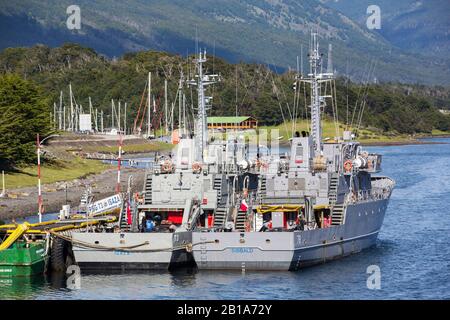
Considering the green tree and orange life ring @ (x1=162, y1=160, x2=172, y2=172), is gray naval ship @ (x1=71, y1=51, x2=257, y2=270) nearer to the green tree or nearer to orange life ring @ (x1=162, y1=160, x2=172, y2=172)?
orange life ring @ (x1=162, y1=160, x2=172, y2=172)

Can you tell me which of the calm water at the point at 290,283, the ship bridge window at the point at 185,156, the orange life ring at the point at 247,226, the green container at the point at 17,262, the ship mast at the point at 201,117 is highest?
the ship mast at the point at 201,117

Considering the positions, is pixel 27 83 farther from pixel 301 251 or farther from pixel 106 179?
pixel 301 251

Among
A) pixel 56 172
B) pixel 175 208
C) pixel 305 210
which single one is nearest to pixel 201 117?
pixel 175 208

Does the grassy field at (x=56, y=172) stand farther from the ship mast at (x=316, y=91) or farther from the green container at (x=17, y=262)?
the green container at (x=17, y=262)

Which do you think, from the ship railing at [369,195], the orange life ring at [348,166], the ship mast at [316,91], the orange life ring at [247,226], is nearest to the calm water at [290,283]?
the ship railing at [369,195]

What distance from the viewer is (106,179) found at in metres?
115

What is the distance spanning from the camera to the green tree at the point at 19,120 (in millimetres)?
102750

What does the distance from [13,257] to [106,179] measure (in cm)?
5943

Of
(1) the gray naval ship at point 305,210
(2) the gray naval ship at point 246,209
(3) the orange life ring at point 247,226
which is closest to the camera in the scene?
(1) the gray naval ship at point 305,210

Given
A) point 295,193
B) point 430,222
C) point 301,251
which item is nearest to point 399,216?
point 430,222

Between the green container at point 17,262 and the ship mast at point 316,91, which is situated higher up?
the ship mast at point 316,91

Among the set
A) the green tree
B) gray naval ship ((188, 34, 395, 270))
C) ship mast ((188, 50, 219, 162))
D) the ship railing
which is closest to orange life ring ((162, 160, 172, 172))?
ship mast ((188, 50, 219, 162))

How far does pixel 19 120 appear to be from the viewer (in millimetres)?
109250
